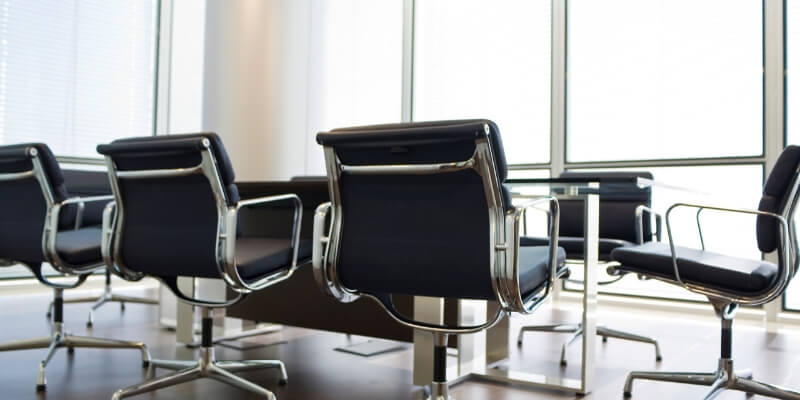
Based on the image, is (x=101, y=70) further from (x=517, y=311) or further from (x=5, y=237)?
(x=517, y=311)

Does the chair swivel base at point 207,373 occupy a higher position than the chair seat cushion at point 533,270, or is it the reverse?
the chair seat cushion at point 533,270

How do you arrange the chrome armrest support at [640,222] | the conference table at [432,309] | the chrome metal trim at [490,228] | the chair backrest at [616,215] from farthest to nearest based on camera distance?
the chair backrest at [616,215] < the chrome armrest support at [640,222] < the conference table at [432,309] < the chrome metal trim at [490,228]

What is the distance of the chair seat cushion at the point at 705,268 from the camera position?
2.28 metres

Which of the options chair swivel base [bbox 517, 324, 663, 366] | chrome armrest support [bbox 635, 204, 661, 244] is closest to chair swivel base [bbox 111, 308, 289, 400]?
chair swivel base [bbox 517, 324, 663, 366]

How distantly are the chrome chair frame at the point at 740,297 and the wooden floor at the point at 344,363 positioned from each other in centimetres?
22

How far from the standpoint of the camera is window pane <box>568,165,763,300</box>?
4.93 meters

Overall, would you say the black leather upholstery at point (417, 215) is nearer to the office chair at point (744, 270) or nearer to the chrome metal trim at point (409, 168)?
the chrome metal trim at point (409, 168)

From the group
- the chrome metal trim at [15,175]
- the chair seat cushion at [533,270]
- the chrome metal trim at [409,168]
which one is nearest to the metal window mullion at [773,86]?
the chair seat cushion at [533,270]

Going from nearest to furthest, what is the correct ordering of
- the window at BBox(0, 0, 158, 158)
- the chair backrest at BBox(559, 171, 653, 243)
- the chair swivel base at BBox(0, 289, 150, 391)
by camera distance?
1. the chair swivel base at BBox(0, 289, 150, 391)
2. the chair backrest at BBox(559, 171, 653, 243)
3. the window at BBox(0, 0, 158, 158)

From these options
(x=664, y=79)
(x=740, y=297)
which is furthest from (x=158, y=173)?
(x=664, y=79)

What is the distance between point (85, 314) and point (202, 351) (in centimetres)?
266

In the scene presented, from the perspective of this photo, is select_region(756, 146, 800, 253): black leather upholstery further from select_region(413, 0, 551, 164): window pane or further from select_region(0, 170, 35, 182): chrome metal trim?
select_region(413, 0, 551, 164): window pane

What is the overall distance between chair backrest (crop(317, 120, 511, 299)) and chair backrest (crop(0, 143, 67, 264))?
1.49m

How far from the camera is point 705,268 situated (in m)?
2.35
